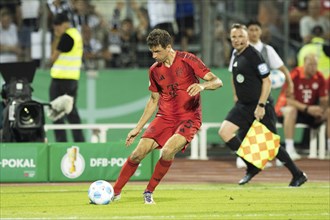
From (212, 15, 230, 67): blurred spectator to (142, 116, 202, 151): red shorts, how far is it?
27.5ft

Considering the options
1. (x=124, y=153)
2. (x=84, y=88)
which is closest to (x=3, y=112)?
(x=124, y=153)

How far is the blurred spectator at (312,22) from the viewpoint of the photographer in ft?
71.7

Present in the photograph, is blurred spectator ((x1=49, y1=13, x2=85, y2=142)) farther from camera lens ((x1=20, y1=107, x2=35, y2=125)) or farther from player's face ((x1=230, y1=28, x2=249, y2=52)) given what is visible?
player's face ((x1=230, y1=28, x2=249, y2=52))

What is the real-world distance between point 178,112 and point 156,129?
32 cm

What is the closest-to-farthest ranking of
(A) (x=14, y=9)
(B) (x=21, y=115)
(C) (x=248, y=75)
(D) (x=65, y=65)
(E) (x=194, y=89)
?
1. (E) (x=194, y=89)
2. (C) (x=248, y=75)
3. (B) (x=21, y=115)
4. (D) (x=65, y=65)
5. (A) (x=14, y=9)

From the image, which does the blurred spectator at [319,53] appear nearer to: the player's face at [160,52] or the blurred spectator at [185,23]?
the blurred spectator at [185,23]

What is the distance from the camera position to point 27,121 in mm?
17125

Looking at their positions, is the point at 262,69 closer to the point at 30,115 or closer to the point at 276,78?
the point at 30,115

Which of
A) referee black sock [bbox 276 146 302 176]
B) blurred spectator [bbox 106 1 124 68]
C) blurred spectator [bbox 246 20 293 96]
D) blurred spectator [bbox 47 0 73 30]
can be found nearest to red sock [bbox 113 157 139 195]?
referee black sock [bbox 276 146 302 176]

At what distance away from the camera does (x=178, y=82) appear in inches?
511

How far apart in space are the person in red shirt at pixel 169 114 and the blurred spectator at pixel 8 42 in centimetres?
861

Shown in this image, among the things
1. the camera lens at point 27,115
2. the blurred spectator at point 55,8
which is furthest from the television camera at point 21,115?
the blurred spectator at point 55,8

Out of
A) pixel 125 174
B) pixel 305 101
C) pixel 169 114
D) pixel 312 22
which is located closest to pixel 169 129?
pixel 169 114

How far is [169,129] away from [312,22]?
380 inches
